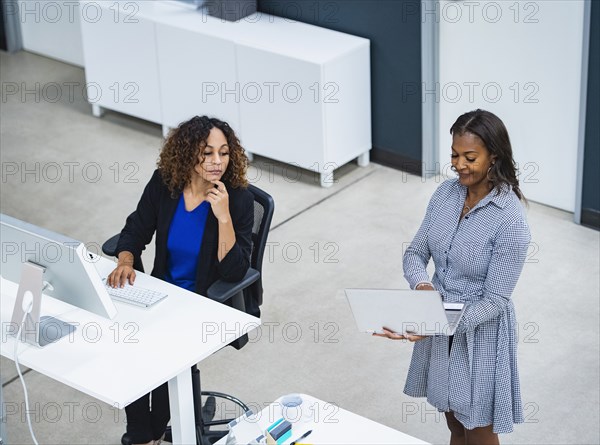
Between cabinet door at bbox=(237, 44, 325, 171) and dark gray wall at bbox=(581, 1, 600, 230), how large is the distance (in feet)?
5.28

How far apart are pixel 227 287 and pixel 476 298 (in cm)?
107

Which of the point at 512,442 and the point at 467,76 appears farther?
the point at 467,76

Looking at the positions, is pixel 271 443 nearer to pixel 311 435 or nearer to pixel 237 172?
pixel 311 435

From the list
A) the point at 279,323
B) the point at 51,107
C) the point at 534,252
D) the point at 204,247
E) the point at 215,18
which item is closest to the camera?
the point at 204,247

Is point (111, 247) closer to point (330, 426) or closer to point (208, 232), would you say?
point (208, 232)

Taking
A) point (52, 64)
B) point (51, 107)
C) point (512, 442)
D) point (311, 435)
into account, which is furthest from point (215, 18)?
point (311, 435)

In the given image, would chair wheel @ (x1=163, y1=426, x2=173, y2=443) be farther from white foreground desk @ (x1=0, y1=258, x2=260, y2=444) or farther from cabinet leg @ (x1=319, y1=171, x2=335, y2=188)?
cabinet leg @ (x1=319, y1=171, x2=335, y2=188)

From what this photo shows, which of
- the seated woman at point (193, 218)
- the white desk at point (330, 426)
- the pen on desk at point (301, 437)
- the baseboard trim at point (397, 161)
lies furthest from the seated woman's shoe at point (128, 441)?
the baseboard trim at point (397, 161)

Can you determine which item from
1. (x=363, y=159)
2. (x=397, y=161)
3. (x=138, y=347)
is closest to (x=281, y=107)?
(x=363, y=159)

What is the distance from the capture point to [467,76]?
6.59 meters

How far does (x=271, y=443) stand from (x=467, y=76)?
3.71 m

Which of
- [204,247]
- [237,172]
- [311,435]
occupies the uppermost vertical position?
[237,172]

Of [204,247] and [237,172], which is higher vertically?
[237,172]

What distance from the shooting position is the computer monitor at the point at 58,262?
12.0ft
